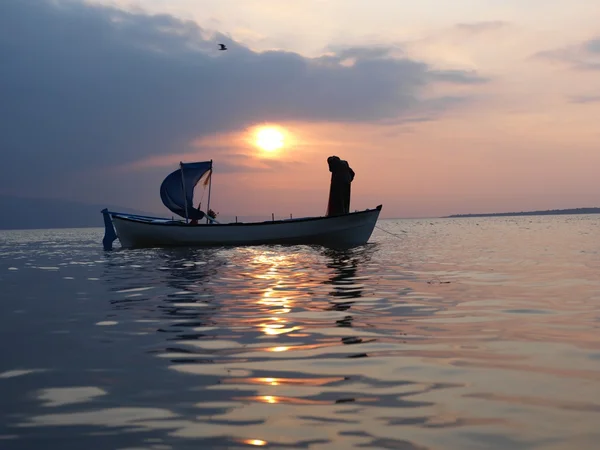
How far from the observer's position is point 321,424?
17.0 feet

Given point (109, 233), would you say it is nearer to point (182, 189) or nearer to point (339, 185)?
point (182, 189)

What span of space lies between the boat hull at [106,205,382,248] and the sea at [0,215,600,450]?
2292 cm

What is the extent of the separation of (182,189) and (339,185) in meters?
11.1

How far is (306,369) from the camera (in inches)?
286

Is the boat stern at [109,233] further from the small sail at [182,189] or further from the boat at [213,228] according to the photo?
the small sail at [182,189]

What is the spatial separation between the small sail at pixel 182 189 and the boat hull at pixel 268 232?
2386mm

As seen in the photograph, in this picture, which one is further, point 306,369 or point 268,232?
point 268,232

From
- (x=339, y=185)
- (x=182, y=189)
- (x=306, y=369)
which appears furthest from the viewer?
(x=182, y=189)

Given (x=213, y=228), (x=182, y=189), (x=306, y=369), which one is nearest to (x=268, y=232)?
(x=213, y=228)

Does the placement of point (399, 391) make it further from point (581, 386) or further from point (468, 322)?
point (468, 322)

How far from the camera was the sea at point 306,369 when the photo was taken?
198 inches

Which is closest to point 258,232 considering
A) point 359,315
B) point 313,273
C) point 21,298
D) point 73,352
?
point 313,273

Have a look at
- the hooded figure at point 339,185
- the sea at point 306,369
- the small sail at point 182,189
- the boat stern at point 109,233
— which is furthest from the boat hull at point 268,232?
the sea at point 306,369

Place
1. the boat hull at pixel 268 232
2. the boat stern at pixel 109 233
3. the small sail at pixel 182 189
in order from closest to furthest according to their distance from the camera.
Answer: the boat hull at pixel 268 232
the small sail at pixel 182 189
the boat stern at pixel 109 233
